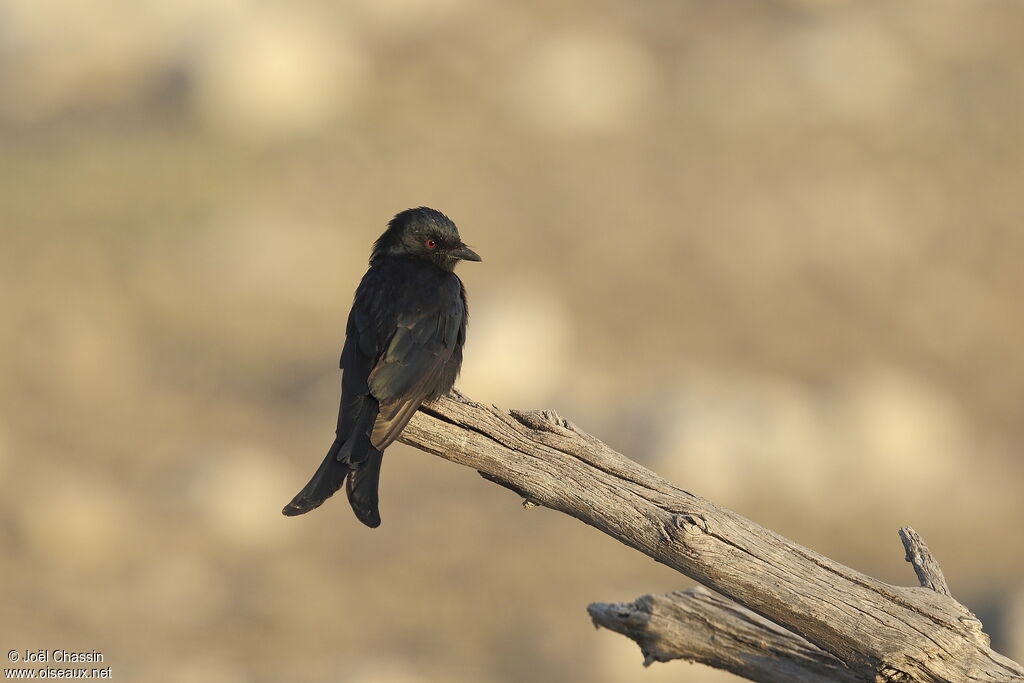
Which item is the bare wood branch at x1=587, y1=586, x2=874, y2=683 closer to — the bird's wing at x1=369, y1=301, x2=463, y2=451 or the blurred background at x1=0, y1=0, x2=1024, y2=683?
the bird's wing at x1=369, y1=301, x2=463, y2=451

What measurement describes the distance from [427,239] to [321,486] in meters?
2.10

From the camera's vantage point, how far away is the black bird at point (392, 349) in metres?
5.51

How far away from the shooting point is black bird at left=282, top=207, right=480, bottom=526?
551 cm

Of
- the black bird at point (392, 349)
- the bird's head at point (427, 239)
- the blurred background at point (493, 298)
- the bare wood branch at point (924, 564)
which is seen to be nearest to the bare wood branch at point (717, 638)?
the bare wood branch at point (924, 564)

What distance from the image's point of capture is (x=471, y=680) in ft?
36.1

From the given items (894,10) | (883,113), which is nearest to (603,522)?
(883,113)

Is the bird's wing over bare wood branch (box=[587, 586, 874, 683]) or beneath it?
over

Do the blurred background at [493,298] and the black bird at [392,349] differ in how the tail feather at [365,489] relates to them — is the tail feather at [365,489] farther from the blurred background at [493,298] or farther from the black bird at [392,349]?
the blurred background at [493,298]

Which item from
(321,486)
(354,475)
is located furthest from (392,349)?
(321,486)

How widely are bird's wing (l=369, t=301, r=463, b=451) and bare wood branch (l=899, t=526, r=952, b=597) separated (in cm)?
216

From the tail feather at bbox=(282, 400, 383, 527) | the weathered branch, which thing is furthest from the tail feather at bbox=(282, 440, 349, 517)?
the weathered branch

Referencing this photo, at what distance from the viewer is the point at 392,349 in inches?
237

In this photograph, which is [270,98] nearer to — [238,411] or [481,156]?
[481,156]

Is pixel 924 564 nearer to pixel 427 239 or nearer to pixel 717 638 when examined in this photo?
pixel 717 638
